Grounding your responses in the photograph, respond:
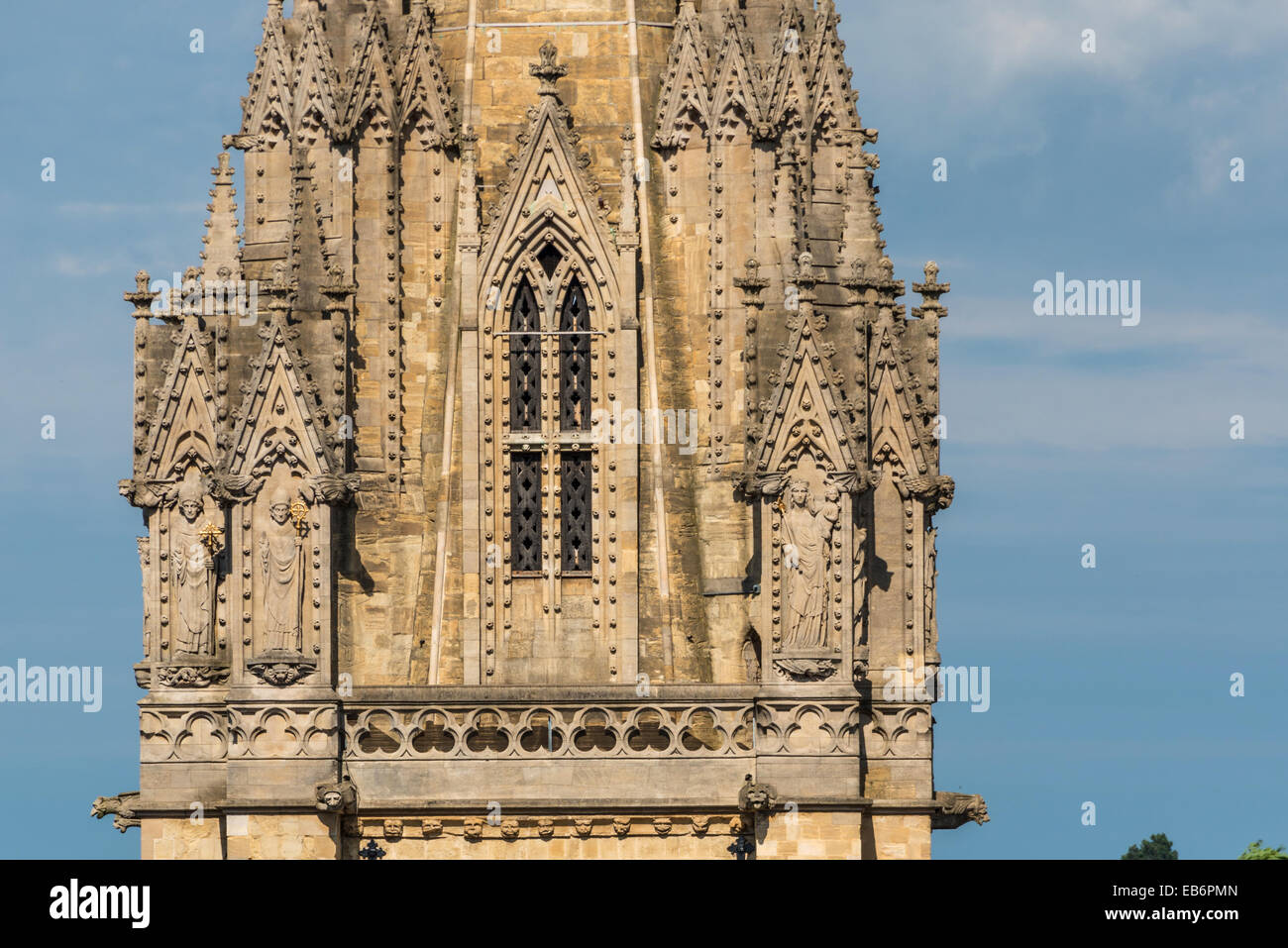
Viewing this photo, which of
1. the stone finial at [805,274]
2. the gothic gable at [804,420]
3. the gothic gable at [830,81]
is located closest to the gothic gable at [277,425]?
the gothic gable at [804,420]

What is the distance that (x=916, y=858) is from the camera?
54281 millimetres

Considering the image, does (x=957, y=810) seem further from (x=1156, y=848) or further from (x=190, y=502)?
(x=1156, y=848)

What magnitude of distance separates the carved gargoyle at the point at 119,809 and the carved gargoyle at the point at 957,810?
11.6 meters

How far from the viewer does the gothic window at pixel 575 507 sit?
5662cm

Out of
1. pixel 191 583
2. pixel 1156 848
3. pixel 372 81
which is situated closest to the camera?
pixel 191 583

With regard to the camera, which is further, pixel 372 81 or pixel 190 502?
pixel 372 81

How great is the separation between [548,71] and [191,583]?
9343 mm

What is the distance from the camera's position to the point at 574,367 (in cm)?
5712

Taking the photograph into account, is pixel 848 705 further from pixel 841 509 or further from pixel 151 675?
pixel 151 675

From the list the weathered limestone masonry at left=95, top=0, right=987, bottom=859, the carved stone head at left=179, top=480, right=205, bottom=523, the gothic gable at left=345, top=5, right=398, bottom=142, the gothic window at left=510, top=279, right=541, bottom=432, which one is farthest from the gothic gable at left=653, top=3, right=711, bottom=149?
the carved stone head at left=179, top=480, right=205, bottom=523

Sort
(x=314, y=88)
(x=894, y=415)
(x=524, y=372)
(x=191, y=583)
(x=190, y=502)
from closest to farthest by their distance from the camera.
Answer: (x=191, y=583), (x=190, y=502), (x=894, y=415), (x=524, y=372), (x=314, y=88)

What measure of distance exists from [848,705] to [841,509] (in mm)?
2723

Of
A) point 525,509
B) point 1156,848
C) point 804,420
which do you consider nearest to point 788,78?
point 804,420
